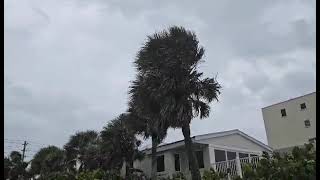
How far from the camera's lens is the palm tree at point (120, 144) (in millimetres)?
24359

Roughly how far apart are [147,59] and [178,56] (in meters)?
1.52

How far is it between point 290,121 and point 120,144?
54.6 ft

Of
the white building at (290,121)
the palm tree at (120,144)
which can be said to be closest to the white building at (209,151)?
the palm tree at (120,144)

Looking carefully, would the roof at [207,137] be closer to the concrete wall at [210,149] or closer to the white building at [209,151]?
the white building at [209,151]

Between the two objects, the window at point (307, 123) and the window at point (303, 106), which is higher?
the window at point (303, 106)

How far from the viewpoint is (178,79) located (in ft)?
58.1

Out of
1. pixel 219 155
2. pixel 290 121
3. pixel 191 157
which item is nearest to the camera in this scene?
pixel 191 157

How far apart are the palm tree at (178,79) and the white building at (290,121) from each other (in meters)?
16.2

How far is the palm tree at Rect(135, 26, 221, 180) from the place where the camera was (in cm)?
1734

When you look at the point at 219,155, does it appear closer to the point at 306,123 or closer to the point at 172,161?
the point at 172,161

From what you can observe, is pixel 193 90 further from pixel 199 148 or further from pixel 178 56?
pixel 199 148

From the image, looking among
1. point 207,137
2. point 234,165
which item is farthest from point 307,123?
point 234,165

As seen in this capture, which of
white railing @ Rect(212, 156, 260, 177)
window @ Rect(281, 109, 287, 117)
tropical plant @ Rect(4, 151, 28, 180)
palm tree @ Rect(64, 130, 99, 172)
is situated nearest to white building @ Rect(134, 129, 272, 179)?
white railing @ Rect(212, 156, 260, 177)
